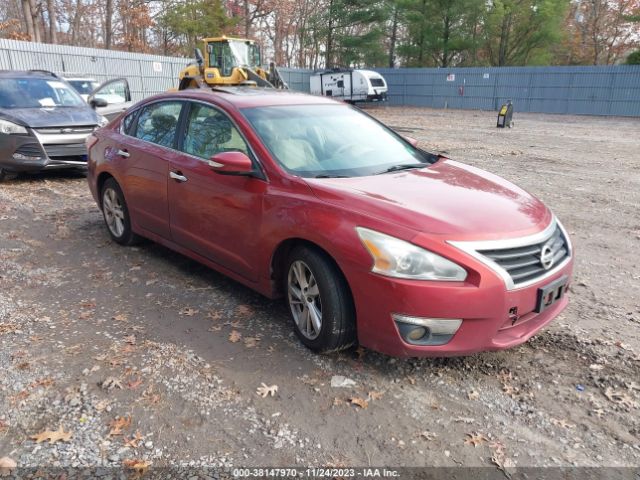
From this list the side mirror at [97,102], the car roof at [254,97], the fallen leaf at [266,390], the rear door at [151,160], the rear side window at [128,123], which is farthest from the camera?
the side mirror at [97,102]

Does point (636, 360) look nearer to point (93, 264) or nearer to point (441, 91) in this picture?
point (93, 264)

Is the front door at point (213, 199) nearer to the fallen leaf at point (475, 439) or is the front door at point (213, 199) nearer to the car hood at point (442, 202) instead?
the car hood at point (442, 202)

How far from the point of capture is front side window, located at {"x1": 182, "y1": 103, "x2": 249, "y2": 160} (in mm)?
4095

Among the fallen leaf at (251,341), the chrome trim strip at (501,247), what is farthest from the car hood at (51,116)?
the chrome trim strip at (501,247)

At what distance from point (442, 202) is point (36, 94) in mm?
8787

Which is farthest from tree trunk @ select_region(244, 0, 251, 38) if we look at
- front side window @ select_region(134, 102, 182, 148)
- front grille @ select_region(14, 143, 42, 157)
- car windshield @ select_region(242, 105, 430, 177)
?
car windshield @ select_region(242, 105, 430, 177)

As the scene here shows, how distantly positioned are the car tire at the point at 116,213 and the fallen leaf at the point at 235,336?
7.34 ft

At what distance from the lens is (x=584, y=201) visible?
8.12 meters

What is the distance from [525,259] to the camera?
3090mm

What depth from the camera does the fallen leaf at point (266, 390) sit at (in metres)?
3.10

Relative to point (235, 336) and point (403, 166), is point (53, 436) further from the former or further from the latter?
point (403, 166)

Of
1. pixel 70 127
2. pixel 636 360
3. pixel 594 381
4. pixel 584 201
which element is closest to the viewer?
pixel 594 381

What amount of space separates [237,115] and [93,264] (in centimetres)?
226

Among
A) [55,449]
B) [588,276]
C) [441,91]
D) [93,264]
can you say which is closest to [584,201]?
[588,276]
